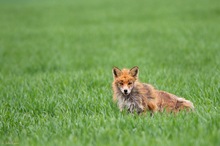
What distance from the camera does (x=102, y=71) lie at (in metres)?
13.0

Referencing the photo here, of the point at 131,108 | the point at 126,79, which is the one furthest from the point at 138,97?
the point at 126,79

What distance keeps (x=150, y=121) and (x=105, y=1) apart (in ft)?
122

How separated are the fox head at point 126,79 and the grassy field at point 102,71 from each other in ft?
1.67

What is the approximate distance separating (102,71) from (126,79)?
5529 millimetres

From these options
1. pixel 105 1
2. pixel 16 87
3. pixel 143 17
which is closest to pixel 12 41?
pixel 143 17

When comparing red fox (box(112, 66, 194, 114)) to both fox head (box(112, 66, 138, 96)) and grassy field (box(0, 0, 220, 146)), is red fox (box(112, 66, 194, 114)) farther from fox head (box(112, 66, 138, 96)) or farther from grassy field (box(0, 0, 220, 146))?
grassy field (box(0, 0, 220, 146))

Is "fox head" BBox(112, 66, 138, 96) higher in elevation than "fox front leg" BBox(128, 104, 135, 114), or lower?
higher

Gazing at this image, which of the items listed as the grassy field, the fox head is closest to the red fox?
the fox head

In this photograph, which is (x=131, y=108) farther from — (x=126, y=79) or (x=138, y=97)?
(x=126, y=79)

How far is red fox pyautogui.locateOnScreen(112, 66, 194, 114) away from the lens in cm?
757

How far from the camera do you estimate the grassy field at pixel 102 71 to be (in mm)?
6680

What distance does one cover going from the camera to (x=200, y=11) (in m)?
29.6

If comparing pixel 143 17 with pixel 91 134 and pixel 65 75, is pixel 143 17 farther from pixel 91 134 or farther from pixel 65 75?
pixel 91 134

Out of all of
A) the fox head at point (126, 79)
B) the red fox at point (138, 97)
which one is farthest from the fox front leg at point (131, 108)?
the fox head at point (126, 79)
